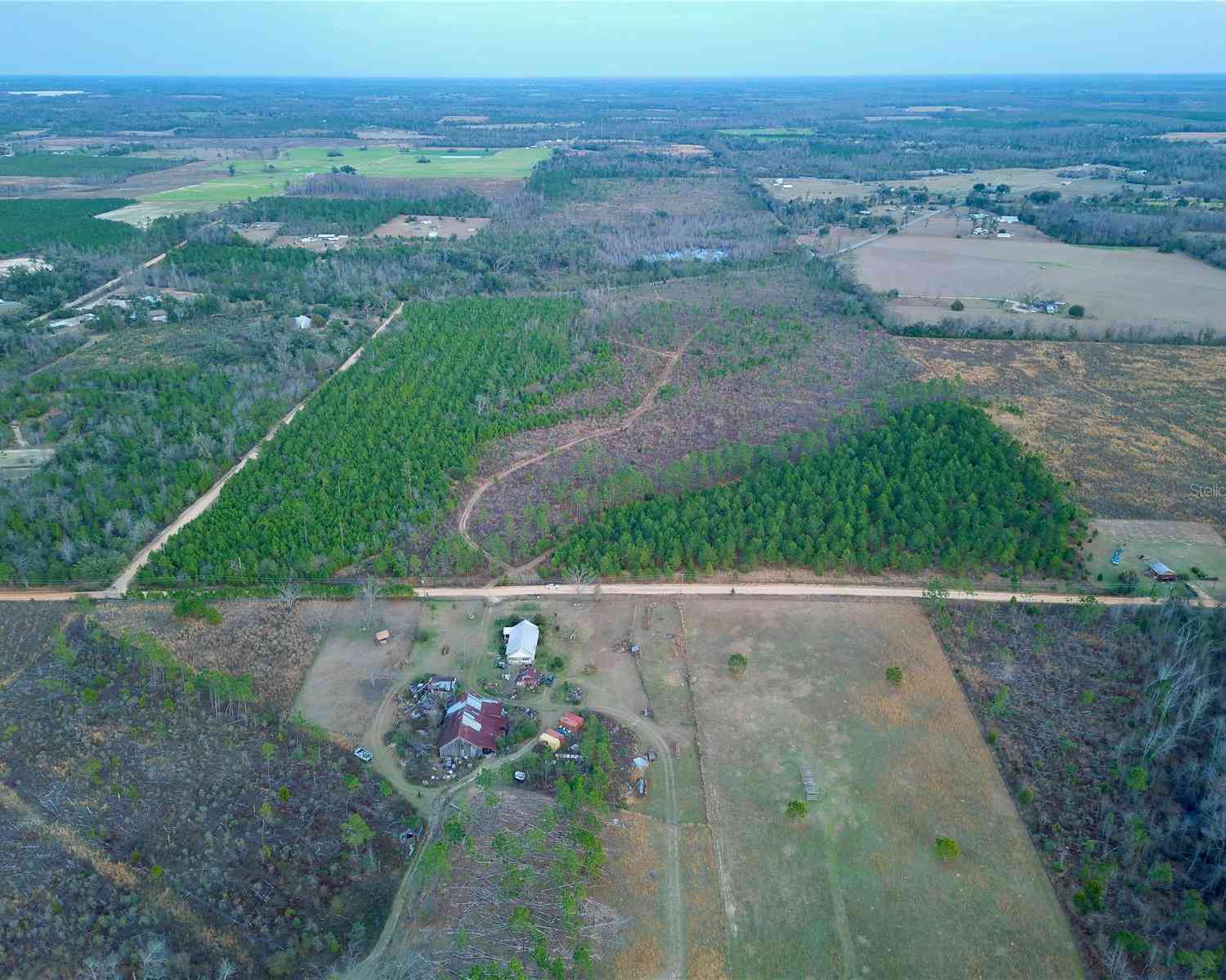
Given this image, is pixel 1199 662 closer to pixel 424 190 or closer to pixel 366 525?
pixel 366 525

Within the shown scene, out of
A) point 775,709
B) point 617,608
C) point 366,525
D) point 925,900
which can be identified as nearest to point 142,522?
point 366,525

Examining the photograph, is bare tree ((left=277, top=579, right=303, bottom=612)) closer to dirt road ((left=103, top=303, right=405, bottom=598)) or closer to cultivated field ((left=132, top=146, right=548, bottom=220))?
dirt road ((left=103, top=303, right=405, bottom=598))

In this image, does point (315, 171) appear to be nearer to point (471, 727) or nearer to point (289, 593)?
point (289, 593)

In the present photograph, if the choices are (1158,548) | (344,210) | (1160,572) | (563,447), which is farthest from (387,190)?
(1160,572)

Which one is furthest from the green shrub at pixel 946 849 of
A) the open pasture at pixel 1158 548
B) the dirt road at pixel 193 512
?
the dirt road at pixel 193 512

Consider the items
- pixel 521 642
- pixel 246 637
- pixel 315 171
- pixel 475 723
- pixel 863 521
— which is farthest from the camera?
pixel 315 171

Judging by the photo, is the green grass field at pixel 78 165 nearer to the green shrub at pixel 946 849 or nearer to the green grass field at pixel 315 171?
the green grass field at pixel 315 171

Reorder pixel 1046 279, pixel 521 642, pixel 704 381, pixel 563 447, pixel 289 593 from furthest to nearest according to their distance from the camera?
pixel 1046 279 < pixel 704 381 < pixel 563 447 < pixel 289 593 < pixel 521 642
